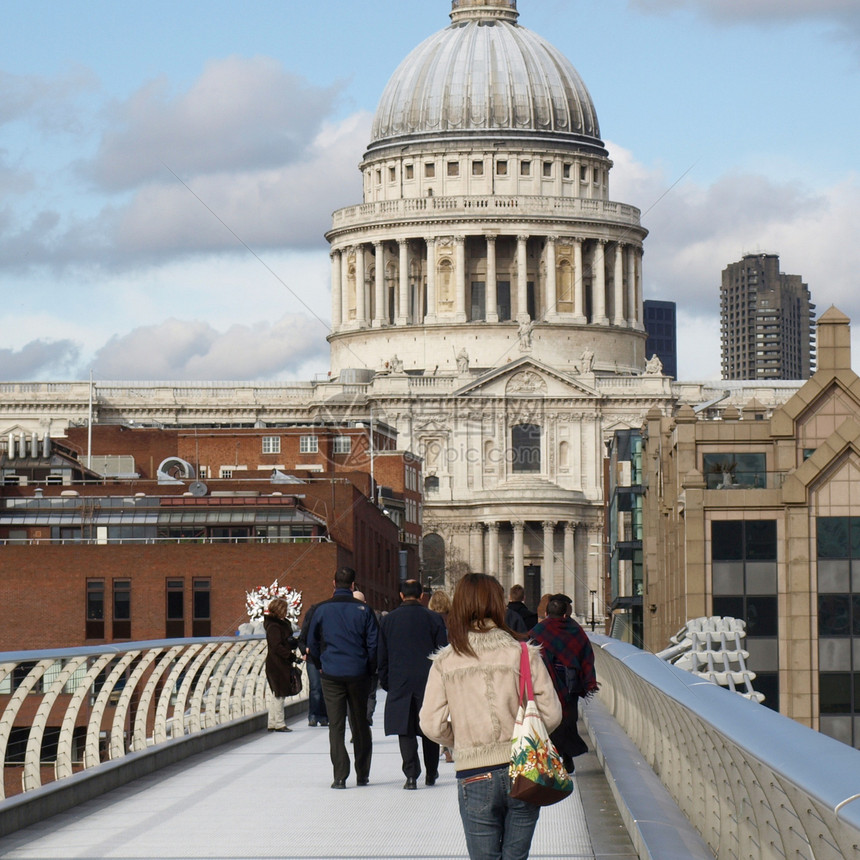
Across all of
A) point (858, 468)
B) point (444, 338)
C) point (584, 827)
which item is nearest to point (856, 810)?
point (584, 827)

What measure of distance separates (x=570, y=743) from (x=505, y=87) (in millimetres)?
152306

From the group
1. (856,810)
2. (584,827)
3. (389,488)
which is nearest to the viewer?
(856,810)

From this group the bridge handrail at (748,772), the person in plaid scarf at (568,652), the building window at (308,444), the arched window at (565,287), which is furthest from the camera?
the arched window at (565,287)

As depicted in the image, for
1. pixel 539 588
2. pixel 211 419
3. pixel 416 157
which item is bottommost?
pixel 539 588

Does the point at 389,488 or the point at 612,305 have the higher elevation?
the point at 612,305

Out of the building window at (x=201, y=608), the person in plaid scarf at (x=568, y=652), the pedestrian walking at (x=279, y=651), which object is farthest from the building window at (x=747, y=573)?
the person in plaid scarf at (x=568, y=652)

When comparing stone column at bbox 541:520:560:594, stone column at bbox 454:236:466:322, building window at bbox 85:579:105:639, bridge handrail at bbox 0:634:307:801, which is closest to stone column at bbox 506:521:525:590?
stone column at bbox 541:520:560:594

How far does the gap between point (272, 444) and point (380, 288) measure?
1831 inches

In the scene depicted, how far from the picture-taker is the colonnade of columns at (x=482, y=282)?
531ft

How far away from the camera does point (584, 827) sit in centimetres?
1645

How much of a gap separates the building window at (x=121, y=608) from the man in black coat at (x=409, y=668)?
47822mm

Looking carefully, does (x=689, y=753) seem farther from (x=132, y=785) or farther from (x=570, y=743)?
(x=132, y=785)

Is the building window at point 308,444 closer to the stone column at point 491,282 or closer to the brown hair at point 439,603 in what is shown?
the stone column at point 491,282

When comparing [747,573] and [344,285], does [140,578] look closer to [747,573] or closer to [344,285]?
[747,573]
